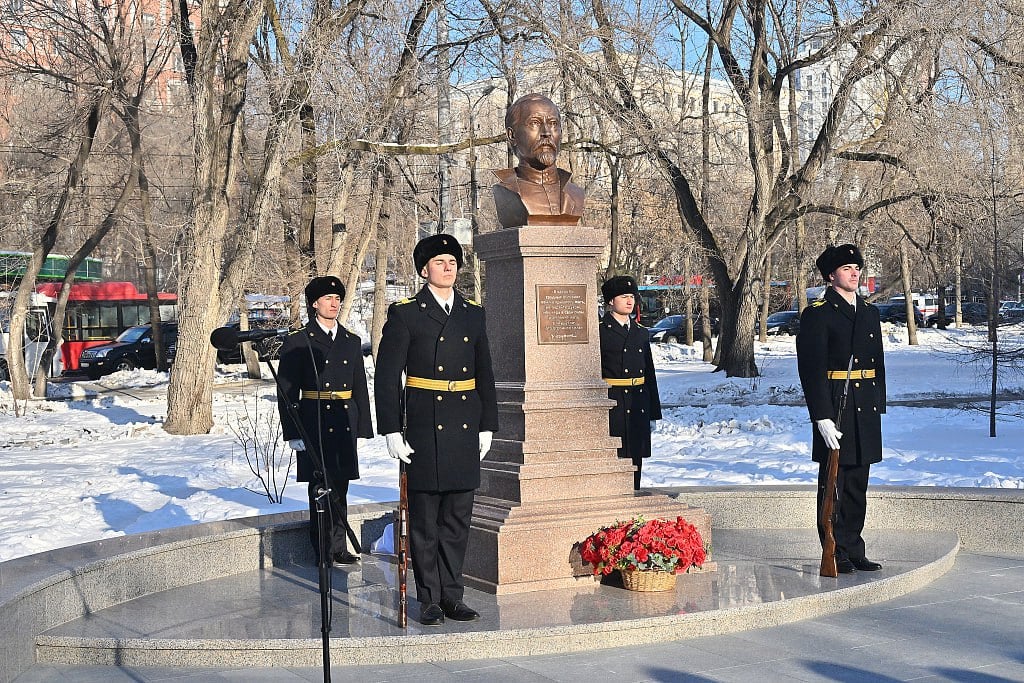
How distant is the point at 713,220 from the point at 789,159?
5.29 m

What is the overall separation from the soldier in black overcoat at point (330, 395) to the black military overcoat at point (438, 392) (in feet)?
5.64

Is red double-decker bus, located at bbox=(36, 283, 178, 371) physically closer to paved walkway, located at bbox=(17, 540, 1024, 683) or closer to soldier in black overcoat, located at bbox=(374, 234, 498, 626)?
soldier in black overcoat, located at bbox=(374, 234, 498, 626)

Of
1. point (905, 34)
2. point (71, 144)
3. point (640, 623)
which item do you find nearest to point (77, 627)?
point (640, 623)

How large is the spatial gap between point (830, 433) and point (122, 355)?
34682 millimetres

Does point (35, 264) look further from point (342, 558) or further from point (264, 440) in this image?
point (342, 558)

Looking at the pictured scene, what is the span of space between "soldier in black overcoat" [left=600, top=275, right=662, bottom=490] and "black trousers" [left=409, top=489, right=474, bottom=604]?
2.89 meters

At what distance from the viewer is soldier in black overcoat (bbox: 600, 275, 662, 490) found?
10.2 m

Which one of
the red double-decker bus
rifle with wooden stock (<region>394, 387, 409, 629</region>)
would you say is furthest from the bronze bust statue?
the red double-decker bus

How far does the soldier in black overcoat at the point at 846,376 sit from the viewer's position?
8312mm

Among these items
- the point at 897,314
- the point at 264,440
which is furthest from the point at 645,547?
the point at 897,314

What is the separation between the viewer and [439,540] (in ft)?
24.2

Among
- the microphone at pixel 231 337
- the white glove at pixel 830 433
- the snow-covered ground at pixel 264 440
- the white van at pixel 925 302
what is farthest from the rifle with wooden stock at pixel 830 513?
the white van at pixel 925 302

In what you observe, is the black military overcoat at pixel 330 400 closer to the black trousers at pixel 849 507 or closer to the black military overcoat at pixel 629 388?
the black military overcoat at pixel 629 388

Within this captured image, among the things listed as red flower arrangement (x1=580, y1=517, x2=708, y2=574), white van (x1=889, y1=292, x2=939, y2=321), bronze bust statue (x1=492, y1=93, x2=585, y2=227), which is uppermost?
white van (x1=889, y1=292, x2=939, y2=321)
